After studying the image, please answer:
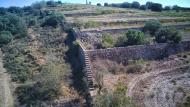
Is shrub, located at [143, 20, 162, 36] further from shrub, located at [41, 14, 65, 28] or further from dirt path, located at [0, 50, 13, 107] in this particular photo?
dirt path, located at [0, 50, 13, 107]

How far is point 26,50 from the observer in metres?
34.4

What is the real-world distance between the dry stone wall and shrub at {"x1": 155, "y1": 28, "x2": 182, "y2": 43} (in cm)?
60

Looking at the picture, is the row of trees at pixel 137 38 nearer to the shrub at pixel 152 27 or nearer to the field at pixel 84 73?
the field at pixel 84 73

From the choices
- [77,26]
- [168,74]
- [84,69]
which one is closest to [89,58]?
[84,69]

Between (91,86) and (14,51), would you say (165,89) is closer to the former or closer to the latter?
(91,86)

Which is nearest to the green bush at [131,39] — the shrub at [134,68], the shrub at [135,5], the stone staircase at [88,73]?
the shrub at [134,68]

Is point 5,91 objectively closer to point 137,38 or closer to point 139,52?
point 139,52

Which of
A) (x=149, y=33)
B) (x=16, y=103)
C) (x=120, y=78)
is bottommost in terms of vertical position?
(x=16, y=103)

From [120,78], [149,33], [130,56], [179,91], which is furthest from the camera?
[149,33]

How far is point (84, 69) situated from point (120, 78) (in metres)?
2.96

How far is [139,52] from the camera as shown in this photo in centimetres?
2847

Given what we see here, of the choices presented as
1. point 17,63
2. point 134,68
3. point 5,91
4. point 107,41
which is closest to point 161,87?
point 134,68

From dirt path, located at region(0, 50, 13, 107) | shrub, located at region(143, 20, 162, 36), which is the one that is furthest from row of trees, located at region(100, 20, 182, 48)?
dirt path, located at region(0, 50, 13, 107)

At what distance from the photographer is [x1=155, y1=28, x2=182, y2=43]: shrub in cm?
2989
